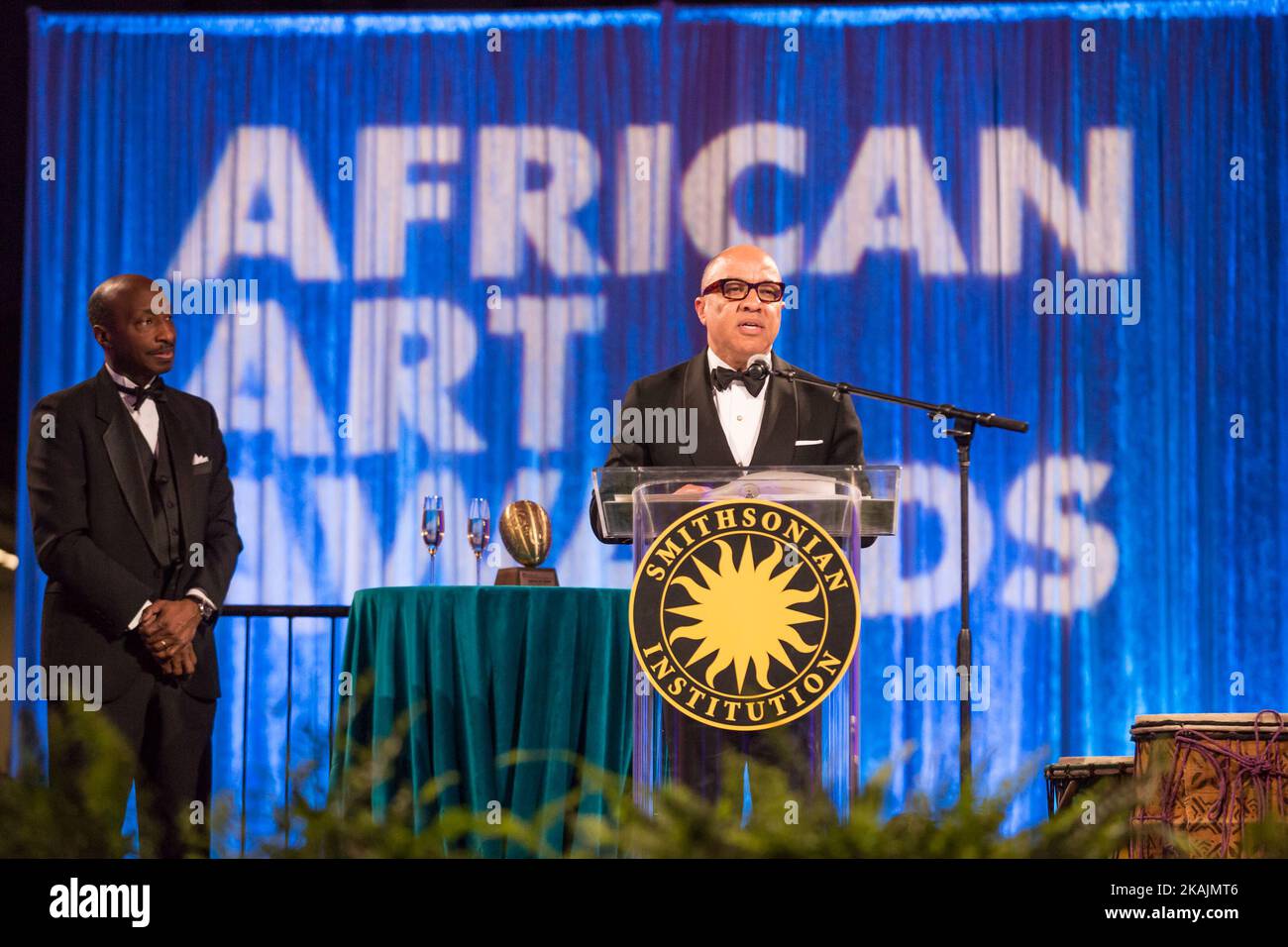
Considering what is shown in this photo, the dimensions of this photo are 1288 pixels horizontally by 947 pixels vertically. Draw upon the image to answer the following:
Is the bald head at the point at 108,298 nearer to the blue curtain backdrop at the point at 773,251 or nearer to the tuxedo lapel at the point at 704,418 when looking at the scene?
the tuxedo lapel at the point at 704,418

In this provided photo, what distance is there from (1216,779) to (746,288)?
5.46ft

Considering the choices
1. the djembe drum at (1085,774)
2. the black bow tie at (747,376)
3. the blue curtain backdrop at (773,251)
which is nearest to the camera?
the black bow tie at (747,376)

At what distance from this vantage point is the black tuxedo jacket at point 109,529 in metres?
4.50

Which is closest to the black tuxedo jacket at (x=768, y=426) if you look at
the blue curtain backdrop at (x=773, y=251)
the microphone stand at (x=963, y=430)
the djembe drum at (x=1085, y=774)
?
the microphone stand at (x=963, y=430)

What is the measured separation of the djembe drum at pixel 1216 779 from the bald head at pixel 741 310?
1416mm

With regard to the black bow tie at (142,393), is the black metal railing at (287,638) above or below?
below

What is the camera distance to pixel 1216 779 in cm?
380

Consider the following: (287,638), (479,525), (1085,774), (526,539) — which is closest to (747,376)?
(526,539)

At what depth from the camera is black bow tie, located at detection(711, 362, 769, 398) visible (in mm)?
3223

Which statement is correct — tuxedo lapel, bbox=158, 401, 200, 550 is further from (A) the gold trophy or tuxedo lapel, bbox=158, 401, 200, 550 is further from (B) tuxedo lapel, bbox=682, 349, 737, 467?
(B) tuxedo lapel, bbox=682, 349, 737, 467

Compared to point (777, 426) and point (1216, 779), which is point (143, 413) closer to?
point (777, 426)

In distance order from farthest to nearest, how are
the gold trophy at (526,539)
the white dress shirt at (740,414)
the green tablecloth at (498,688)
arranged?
1. the gold trophy at (526,539)
2. the white dress shirt at (740,414)
3. the green tablecloth at (498,688)

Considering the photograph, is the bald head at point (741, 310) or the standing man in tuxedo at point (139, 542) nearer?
the bald head at point (741, 310)
